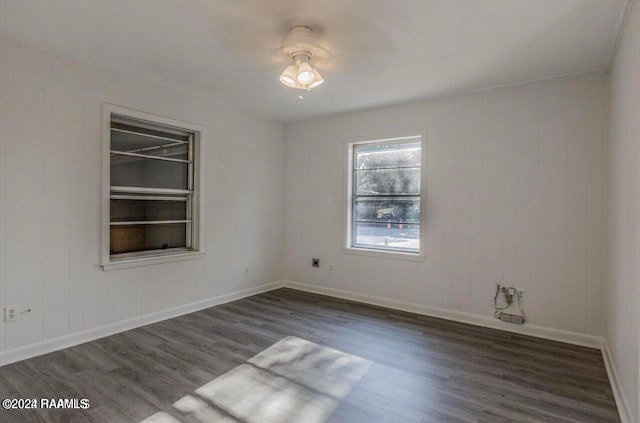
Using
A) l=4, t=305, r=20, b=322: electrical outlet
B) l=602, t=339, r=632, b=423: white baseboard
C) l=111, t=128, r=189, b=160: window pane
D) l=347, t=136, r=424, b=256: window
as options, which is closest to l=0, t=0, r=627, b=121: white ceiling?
l=111, t=128, r=189, b=160: window pane

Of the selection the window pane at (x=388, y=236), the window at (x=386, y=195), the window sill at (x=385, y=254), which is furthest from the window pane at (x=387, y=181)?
the window sill at (x=385, y=254)

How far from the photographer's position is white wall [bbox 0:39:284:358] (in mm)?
2691

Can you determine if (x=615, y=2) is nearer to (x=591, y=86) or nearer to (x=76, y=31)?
(x=591, y=86)

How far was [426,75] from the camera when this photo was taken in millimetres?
3271

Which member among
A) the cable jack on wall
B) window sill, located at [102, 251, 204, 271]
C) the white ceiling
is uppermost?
the white ceiling

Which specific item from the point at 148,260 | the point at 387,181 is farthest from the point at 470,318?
the point at 148,260

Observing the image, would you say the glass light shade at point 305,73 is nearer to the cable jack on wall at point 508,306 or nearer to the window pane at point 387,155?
the window pane at point 387,155

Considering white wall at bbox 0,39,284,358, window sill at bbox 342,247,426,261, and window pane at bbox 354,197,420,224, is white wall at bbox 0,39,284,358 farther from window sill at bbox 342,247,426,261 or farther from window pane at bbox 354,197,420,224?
window pane at bbox 354,197,420,224

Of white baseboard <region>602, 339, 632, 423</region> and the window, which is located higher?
the window

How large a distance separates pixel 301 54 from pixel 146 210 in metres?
2.32

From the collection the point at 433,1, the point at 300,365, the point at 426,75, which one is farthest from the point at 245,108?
the point at 300,365

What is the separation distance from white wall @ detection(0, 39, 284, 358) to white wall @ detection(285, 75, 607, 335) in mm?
2151

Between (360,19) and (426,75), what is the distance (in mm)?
1194

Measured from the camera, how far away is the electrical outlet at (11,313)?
2.66m
